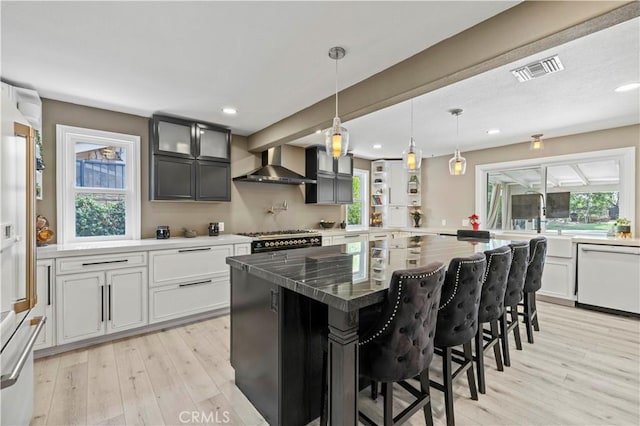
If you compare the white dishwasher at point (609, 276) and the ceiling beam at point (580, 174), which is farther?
the ceiling beam at point (580, 174)

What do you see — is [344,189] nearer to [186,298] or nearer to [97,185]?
[186,298]

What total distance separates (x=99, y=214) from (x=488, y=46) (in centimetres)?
411

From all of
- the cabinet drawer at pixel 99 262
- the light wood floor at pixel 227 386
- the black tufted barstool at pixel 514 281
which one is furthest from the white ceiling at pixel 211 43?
the light wood floor at pixel 227 386

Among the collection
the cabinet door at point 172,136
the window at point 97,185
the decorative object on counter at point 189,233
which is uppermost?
the cabinet door at point 172,136

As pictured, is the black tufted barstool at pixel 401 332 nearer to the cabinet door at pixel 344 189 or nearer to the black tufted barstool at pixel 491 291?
the black tufted barstool at pixel 491 291

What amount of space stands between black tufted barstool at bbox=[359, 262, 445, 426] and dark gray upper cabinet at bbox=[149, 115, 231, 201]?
3.06 m

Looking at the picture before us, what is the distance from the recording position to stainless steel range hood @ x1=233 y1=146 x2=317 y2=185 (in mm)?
4086

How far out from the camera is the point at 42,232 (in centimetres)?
282

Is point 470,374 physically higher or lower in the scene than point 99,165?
lower

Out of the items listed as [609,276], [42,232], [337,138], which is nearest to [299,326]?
[337,138]

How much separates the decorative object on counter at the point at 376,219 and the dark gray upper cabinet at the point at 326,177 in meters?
1.07

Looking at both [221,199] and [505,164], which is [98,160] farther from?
[505,164]

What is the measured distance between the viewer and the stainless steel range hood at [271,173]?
4086mm

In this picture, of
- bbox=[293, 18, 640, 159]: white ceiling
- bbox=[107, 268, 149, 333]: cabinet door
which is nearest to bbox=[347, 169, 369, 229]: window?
bbox=[293, 18, 640, 159]: white ceiling
